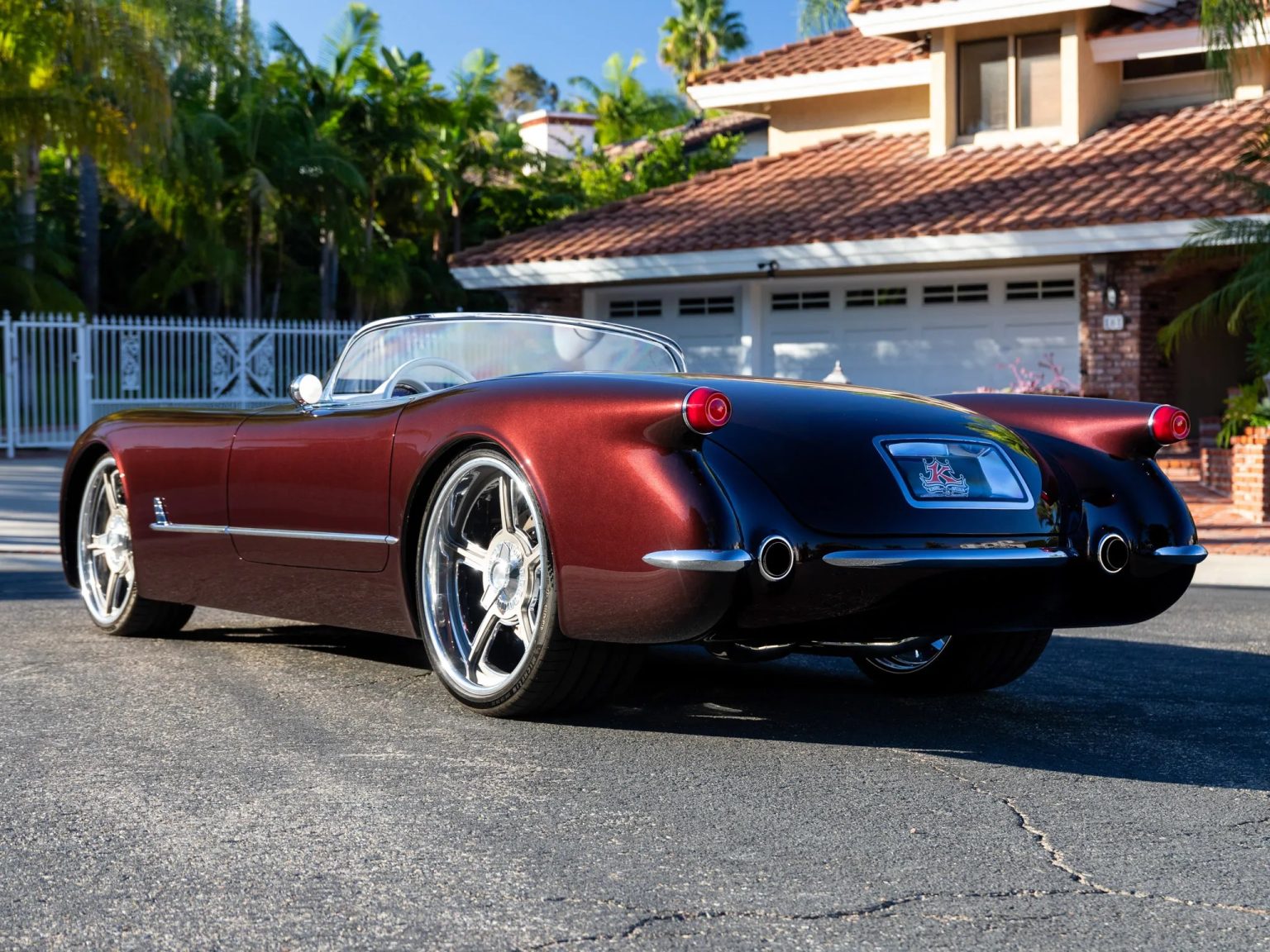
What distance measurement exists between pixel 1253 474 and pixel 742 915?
12226mm

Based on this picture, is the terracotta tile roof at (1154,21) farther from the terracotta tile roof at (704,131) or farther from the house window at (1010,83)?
the terracotta tile roof at (704,131)

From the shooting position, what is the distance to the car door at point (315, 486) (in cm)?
520

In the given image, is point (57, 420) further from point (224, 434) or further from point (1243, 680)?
point (1243, 680)

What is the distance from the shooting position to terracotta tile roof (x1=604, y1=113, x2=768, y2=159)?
36.7 metres

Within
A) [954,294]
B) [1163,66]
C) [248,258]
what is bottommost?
[954,294]

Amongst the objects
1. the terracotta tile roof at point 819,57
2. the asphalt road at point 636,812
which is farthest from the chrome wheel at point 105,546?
the terracotta tile roof at point 819,57

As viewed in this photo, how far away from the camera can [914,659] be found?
555 centimetres

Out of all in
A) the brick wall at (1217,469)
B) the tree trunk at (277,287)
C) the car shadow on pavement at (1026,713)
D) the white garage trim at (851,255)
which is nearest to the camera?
the car shadow on pavement at (1026,713)

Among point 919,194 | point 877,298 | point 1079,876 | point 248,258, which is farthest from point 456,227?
point 1079,876

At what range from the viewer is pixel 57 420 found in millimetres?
21891

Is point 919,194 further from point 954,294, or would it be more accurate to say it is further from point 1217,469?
point 1217,469

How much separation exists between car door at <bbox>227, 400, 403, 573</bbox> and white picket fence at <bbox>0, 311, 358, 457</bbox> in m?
15.8

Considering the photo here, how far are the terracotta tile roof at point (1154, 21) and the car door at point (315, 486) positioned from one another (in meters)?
16.7

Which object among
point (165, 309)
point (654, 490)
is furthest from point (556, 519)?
point (165, 309)
